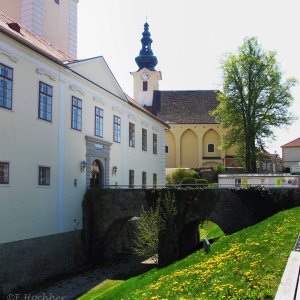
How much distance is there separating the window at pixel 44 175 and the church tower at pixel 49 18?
11.3 meters

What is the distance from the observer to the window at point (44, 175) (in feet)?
61.0

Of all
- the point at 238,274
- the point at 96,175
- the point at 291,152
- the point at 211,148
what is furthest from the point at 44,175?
the point at 291,152

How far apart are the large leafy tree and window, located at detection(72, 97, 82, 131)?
19.5 m

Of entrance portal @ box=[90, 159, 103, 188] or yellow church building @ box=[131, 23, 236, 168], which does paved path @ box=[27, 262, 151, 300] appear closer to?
entrance portal @ box=[90, 159, 103, 188]

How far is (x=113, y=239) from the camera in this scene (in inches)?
974

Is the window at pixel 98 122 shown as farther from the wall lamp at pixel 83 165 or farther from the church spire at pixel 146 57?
the church spire at pixel 146 57

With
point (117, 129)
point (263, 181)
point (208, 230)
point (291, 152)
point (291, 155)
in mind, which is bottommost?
point (208, 230)

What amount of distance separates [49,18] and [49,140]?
12.5m

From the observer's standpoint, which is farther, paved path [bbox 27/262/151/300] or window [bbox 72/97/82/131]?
window [bbox 72/97/82/131]

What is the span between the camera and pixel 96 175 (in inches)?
955

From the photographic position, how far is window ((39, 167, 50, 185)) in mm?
18594

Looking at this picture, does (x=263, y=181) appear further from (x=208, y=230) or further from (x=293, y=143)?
(x=293, y=143)

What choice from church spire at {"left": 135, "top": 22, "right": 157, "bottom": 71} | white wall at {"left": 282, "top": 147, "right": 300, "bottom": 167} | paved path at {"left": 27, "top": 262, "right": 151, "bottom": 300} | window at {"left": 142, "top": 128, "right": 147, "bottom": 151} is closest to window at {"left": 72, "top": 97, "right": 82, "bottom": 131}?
paved path at {"left": 27, "top": 262, "right": 151, "bottom": 300}

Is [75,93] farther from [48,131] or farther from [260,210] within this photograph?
[260,210]
